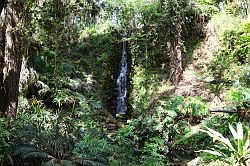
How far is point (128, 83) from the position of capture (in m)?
13.6

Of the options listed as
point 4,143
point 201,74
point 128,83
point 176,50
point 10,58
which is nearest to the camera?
point 4,143

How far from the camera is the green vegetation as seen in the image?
20.2 ft

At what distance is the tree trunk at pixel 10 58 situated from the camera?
22.9ft

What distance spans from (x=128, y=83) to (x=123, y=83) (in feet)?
0.89

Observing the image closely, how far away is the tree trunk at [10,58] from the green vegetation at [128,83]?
0.07 feet

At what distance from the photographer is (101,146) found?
6.16 m

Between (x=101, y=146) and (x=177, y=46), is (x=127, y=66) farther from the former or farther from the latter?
(x=101, y=146)

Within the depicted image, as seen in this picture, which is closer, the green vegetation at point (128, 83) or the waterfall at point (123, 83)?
the green vegetation at point (128, 83)

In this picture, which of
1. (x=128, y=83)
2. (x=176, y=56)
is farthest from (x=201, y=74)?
(x=128, y=83)

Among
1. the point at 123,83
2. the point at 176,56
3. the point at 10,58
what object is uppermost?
the point at 10,58

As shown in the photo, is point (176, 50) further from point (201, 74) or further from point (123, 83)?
point (123, 83)

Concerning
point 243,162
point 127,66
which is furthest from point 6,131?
point 127,66

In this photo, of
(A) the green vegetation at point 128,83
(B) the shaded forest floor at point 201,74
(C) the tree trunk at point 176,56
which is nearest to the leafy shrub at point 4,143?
(A) the green vegetation at point 128,83

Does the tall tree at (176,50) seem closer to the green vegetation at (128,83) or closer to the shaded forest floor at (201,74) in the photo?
the green vegetation at (128,83)
